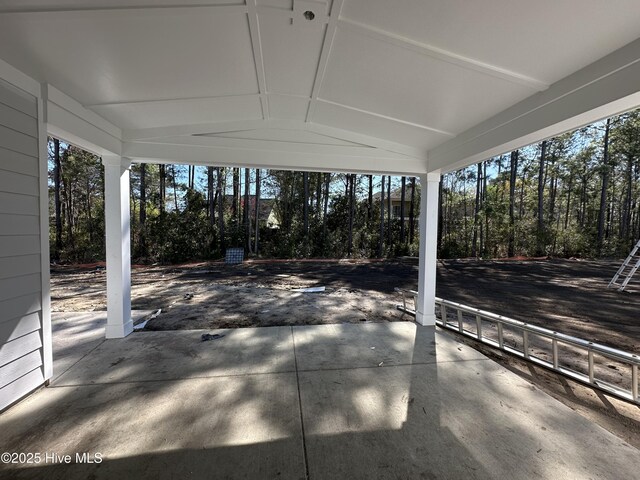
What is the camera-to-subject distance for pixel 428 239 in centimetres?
421

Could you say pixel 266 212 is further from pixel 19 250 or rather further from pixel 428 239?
pixel 19 250

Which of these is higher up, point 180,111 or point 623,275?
point 180,111

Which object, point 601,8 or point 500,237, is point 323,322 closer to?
point 601,8

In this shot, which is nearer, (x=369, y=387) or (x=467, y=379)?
(x=369, y=387)

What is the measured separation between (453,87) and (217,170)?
15353 millimetres

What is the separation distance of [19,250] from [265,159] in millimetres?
2511

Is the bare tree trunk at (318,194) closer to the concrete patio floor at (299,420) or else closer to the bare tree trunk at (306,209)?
the bare tree trunk at (306,209)

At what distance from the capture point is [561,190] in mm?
20531

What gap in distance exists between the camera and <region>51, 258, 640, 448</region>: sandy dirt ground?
3.21 m

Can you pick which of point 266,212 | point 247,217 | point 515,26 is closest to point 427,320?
point 515,26

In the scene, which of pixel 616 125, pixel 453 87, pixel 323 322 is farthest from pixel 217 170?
pixel 616 125

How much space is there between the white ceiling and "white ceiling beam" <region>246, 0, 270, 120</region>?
12 millimetres

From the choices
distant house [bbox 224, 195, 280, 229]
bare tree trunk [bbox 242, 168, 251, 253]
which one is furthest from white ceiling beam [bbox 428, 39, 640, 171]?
distant house [bbox 224, 195, 280, 229]

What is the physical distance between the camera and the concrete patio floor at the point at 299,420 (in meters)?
1.73
